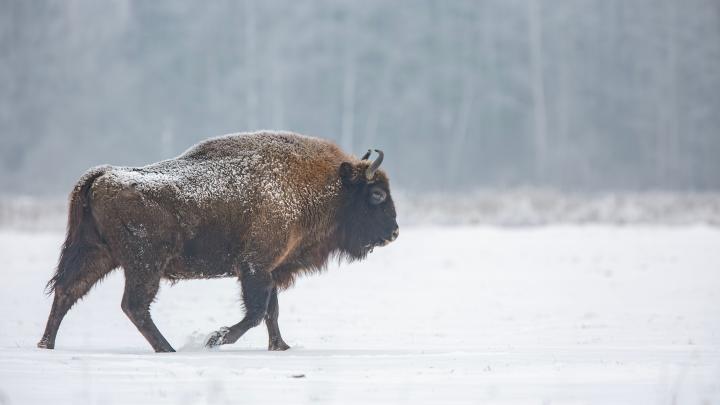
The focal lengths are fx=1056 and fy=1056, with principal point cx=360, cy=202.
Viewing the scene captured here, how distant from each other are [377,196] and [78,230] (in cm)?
271

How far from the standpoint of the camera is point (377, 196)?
9.56 meters

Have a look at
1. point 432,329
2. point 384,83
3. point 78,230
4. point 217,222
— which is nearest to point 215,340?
point 217,222

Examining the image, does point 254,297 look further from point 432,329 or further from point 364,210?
point 432,329

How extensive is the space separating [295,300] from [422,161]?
39586mm

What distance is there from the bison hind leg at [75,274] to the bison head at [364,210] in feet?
7.25

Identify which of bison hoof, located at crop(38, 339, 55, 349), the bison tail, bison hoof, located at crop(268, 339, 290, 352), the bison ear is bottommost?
bison hoof, located at crop(268, 339, 290, 352)

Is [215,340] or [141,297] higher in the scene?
[141,297]

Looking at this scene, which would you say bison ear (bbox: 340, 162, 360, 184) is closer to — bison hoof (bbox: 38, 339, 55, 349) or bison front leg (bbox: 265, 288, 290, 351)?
bison front leg (bbox: 265, 288, 290, 351)

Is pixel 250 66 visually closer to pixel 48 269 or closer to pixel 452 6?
pixel 452 6

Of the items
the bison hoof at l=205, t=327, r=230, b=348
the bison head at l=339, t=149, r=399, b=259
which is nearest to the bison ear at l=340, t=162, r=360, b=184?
the bison head at l=339, t=149, r=399, b=259

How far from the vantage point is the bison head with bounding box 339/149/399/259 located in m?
9.50

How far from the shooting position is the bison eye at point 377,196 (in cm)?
955

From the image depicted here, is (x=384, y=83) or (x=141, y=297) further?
(x=384, y=83)

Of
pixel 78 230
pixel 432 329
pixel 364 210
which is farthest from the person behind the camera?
pixel 432 329
